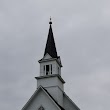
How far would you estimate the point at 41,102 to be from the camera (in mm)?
39375

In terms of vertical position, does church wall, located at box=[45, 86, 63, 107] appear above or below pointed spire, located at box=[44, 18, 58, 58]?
below

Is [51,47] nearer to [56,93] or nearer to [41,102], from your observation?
[56,93]

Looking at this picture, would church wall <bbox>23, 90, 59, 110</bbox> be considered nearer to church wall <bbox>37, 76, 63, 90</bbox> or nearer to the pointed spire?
church wall <bbox>37, 76, 63, 90</bbox>

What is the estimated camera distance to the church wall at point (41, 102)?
127ft

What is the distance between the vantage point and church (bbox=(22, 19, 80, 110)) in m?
39.2

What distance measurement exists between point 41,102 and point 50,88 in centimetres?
268

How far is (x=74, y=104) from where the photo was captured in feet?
133

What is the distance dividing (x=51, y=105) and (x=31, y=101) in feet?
9.74

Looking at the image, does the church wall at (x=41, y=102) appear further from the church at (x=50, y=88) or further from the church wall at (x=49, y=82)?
the church wall at (x=49, y=82)

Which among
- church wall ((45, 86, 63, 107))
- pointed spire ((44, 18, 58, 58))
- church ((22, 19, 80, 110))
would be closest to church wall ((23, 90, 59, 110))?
church ((22, 19, 80, 110))

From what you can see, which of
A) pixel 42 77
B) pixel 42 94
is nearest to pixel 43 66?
pixel 42 77

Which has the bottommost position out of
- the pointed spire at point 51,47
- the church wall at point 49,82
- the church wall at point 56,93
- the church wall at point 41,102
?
the church wall at point 41,102

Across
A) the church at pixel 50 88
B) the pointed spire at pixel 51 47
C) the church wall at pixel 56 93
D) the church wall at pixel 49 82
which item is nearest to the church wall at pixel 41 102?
the church at pixel 50 88

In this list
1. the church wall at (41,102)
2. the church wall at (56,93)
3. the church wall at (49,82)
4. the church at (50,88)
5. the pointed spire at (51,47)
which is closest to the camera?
the church wall at (41,102)
